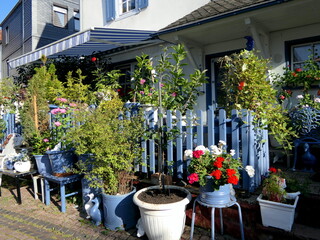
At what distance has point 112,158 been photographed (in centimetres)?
346

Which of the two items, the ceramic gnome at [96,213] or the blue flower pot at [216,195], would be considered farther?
the ceramic gnome at [96,213]

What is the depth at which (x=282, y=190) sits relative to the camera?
2834mm

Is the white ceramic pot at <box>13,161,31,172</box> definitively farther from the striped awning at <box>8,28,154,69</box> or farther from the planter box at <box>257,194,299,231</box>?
the planter box at <box>257,194,299,231</box>

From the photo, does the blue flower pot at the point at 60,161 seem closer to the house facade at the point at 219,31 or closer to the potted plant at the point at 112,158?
the potted plant at the point at 112,158

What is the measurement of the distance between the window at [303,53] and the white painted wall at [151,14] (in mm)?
2700

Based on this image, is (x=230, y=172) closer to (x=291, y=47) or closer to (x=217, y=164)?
(x=217, y=164)

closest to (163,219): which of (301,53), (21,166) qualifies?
(21,166)

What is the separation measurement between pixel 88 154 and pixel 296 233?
115 inches

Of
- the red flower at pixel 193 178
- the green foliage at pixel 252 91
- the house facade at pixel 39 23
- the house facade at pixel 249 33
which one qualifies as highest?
the house facade at pixel 39 23

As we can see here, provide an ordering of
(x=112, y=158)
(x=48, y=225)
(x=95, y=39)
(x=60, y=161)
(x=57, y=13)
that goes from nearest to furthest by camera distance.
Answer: (x=112, y=158), (x=48, y=225), (x=60, y=161), (x=95, y=39), (x=57, y=13)

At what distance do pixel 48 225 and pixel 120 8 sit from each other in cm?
769

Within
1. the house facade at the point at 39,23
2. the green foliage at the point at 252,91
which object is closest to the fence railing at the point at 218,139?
the green foliage at the point at 252,91

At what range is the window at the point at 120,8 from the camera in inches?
342

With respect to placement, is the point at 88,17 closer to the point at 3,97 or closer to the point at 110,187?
the point at 3,97
